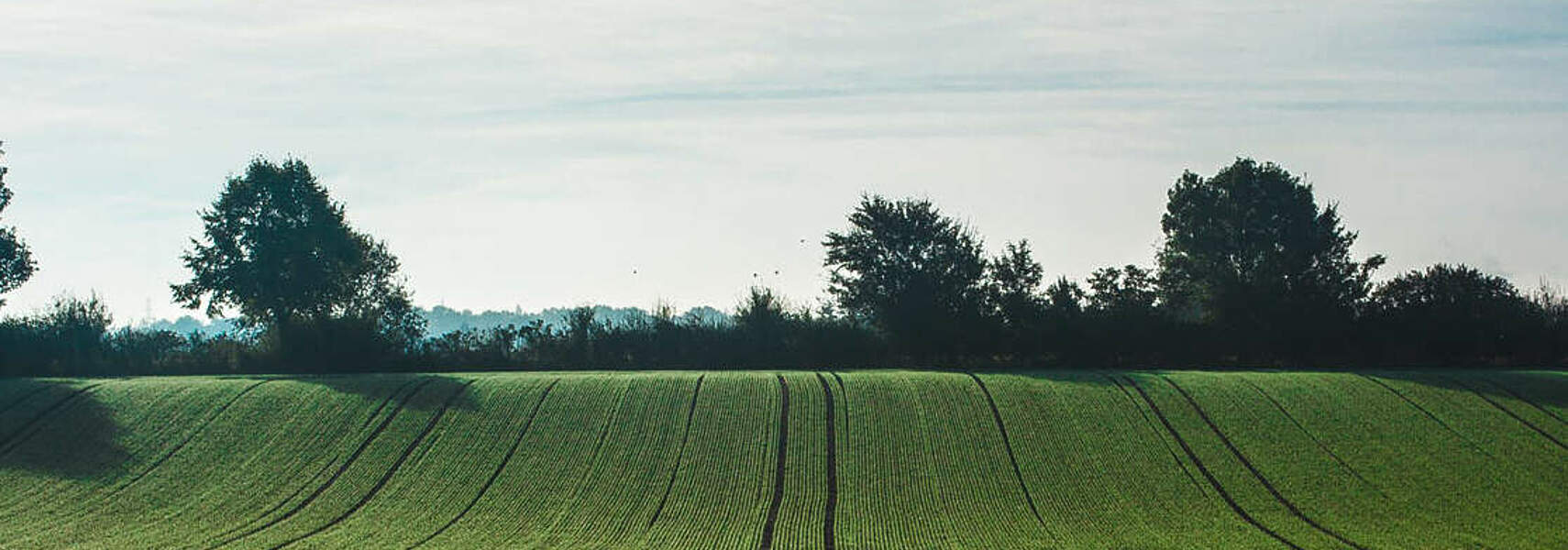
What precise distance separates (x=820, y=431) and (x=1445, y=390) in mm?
21902

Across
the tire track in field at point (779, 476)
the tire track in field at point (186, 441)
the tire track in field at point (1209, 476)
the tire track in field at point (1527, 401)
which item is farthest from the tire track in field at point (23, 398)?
the tire track in field at point (1527, 401)

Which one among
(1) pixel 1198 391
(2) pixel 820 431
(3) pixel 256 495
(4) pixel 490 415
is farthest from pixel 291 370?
(1) pixel 1198 391

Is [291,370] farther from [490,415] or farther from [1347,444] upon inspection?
[1347,444]

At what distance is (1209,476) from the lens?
40312 millimetres

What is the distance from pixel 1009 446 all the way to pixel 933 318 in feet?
60.8

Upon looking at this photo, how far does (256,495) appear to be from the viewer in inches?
1567

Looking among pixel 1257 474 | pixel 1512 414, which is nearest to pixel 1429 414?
pixel 1512 414

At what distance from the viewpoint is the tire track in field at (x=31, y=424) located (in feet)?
148

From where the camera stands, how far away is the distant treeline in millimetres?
→ 59281

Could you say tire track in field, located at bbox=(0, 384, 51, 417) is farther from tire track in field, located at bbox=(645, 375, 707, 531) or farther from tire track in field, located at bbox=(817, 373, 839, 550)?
tire track in field, located at bbox=(817, 373, 839, 550)

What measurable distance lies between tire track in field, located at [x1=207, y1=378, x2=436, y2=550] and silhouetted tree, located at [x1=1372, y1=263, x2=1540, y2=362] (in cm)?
3891

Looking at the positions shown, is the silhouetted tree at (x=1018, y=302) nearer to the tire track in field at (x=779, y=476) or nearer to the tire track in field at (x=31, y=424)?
the tire track in field at (x=779, y=476)

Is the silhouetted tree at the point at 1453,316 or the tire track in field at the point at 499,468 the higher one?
the silhouetted tree at the point at 1453,316

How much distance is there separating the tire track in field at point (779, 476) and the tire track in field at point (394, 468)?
11.2 m
